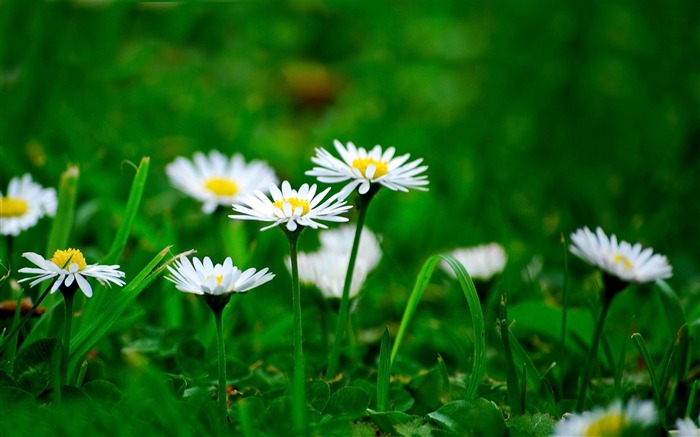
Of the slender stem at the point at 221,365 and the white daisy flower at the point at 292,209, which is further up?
the white daisy flower at the point at 292,209

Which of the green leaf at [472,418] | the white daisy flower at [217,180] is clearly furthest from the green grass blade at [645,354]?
the white daisy flower at [217,180]

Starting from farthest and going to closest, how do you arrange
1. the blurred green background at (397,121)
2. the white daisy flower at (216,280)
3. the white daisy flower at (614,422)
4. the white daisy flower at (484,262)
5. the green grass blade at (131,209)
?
1. the blurred green background at (397,121)
2. the white daisy flower at (484,262)
3. the green grass blade at (131,209)
4. the white daisy flower at (216,280)
5. the white daisy flower at (614,422)

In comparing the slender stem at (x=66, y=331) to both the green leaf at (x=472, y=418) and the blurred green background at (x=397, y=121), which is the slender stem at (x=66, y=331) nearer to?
the blurred green background at (x=397, y=121)

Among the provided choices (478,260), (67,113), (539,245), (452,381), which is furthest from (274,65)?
(452,381)

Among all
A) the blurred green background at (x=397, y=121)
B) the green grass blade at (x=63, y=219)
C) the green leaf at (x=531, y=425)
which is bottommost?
the green leaf at (x=531, y=425)

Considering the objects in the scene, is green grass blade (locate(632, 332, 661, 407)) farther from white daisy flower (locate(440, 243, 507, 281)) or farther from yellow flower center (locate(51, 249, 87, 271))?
yellow flower center (locate(51, 249, 87, 271))

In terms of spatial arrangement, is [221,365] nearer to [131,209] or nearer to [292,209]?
[292,209]

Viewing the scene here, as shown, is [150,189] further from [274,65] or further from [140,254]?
[274,65]

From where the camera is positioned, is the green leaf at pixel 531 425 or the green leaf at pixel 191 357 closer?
the green leaf at pixel 531 425
